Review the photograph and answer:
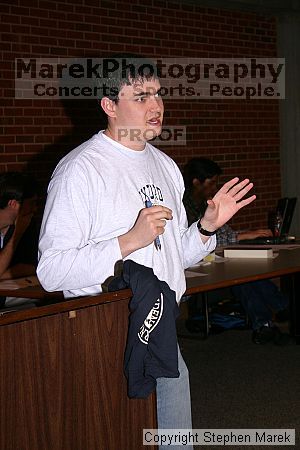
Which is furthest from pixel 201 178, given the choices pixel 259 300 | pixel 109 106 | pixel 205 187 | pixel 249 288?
pixel 109 106

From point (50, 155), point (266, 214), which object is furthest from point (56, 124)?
point (266, 214)

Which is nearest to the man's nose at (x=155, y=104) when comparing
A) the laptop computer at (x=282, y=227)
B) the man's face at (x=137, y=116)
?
the man's face at (x=137, y=116)

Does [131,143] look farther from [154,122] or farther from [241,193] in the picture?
[241,193]

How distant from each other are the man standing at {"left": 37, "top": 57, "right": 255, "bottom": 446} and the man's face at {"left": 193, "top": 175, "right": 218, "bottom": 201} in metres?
Answer: 3.44

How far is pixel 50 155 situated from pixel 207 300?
1.69 m

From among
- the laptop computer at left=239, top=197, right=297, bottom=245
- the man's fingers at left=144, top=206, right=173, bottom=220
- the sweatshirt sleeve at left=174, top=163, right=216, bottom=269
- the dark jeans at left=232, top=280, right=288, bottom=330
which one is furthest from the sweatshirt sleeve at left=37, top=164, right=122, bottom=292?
the dark jeans at left=232, top=280, right=288, bottom=330

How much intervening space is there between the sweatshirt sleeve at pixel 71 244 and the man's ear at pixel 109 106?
28cm

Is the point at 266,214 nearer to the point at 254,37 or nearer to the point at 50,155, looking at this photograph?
the point at 254,37

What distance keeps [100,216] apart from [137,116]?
349 mm

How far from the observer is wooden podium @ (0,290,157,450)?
2109mm

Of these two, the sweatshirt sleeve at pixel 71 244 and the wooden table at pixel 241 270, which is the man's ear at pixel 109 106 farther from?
the wooden table at pixel 241 270

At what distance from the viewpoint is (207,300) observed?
6.53 m

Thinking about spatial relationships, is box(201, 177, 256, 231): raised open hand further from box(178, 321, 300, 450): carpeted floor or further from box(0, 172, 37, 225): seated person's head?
box(0, 172, 37, 225): seated person's head

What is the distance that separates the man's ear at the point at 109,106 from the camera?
8.45 feet
